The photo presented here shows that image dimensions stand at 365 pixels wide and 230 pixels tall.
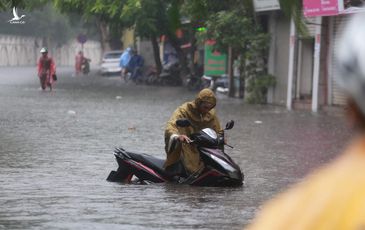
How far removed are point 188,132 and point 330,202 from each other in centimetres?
841

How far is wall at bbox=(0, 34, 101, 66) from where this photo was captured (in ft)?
275

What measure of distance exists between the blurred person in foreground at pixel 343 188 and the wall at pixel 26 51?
262 ft

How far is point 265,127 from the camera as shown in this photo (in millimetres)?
19203

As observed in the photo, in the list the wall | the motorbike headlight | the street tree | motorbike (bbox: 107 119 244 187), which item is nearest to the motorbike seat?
motorbike (bbox: 107 119 244 187)

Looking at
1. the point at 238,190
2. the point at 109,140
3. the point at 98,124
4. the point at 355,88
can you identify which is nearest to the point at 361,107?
the point at 355,88

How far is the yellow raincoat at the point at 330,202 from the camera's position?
5.96ft

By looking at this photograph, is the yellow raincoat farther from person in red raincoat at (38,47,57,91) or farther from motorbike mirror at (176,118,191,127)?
person in red raincoat at (38,47,57,91)

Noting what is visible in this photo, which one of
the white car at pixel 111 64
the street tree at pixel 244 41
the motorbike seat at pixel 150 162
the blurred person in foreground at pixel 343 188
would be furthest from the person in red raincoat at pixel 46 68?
the blurred person in foreground at pixel 343 188

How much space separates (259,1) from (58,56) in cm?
9201

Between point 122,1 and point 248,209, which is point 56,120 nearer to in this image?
point 248,209

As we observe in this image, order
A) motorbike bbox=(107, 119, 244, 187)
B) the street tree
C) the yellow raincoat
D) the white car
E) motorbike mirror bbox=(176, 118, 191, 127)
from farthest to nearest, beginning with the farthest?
the white car, the street tree, motorbike bbox=(107, 119, 244, 187), motorbike mirror bbox=(176, 118, 191, 127), the yellow raincoat

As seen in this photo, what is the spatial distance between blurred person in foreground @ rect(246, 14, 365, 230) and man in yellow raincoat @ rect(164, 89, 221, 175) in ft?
26.3

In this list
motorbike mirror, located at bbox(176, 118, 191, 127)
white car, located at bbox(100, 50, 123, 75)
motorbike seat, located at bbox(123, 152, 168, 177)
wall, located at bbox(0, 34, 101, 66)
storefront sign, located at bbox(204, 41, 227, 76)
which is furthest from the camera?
wall, located at bbox(0, 34, 101, 66)

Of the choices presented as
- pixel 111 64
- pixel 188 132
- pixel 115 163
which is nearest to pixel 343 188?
pixel 188 132
